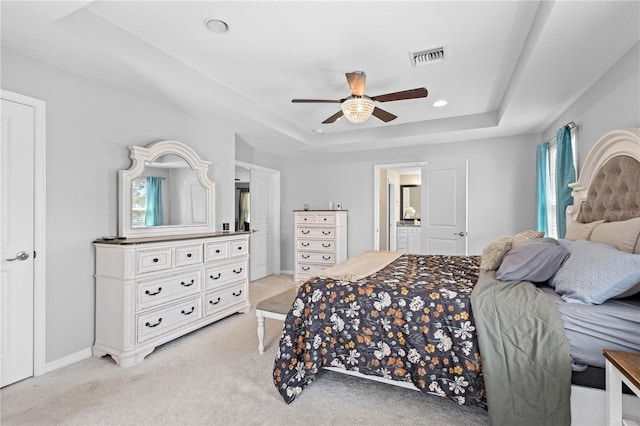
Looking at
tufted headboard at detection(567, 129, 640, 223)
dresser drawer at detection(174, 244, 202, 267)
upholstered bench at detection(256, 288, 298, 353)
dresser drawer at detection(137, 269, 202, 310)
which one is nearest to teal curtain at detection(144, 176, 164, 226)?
dresser drawer at detection(174, 244, 202, 267)

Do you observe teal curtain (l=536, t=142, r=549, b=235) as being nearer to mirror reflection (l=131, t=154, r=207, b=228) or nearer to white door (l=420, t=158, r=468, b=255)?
white door (l=420, t=158, r=468, b=255)

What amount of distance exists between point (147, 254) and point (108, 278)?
1.22 ft

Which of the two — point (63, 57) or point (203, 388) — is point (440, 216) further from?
point (63, 57)

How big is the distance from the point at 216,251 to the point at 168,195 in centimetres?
76

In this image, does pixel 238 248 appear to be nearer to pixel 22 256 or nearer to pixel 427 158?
pixel 22 256

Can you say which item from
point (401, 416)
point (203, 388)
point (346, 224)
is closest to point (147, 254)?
point (203, 388)

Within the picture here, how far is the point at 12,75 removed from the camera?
220cm

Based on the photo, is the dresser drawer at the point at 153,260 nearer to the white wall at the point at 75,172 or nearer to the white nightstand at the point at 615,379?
the white wall at the point at 75,172

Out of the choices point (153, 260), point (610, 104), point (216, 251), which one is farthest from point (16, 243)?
point (610, 104)

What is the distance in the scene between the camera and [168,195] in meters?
3.23

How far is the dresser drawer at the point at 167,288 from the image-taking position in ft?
8.46

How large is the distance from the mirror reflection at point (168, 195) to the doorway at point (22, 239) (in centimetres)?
70

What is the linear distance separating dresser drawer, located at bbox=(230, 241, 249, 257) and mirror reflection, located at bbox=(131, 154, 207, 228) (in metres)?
0.48

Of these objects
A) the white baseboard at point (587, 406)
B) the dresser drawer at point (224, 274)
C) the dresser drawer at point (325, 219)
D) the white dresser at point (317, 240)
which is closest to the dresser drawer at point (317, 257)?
the white dresser at point (317, 240)
